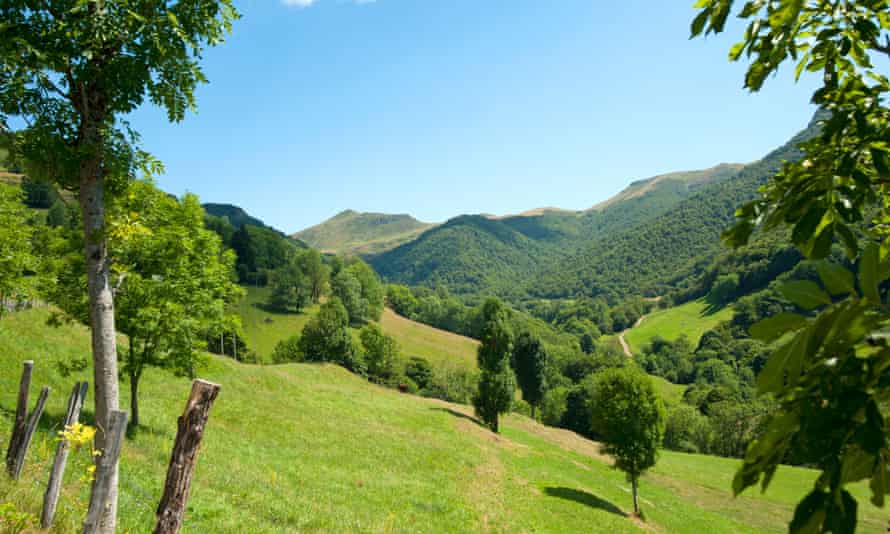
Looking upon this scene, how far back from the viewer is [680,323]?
470 feet

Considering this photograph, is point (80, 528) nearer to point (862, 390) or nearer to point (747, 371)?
point (862, 390)

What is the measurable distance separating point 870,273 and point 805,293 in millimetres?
164

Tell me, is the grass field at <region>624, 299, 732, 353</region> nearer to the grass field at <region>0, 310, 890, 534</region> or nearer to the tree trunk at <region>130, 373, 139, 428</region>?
the grass field at <region>0, 310, 890, 534</region>

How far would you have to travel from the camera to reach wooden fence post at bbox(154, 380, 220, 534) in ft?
16.1

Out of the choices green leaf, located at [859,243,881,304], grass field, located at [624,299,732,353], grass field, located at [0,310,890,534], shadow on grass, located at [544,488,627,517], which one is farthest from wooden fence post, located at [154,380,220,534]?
grass field, located at [624,299,732,353]

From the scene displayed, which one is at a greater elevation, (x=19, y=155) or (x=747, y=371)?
(x=19, y=155)

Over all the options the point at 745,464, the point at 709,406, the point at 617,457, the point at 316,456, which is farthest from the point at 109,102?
the point at 709,406

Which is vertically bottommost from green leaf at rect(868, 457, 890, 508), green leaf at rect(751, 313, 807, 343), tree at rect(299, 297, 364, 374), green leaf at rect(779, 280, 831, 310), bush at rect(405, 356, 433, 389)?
bush at rect(405, 356, 433, 389)

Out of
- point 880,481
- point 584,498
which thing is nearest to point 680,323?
point 584,498

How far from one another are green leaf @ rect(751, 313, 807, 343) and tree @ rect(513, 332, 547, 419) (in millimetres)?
66843

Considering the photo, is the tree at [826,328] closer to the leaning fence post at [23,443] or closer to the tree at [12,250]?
the leaning fence post at [23,443]

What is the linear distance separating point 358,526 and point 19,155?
11.3 metres

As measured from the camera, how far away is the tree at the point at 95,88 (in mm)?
5348

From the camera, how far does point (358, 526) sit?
1242cm
